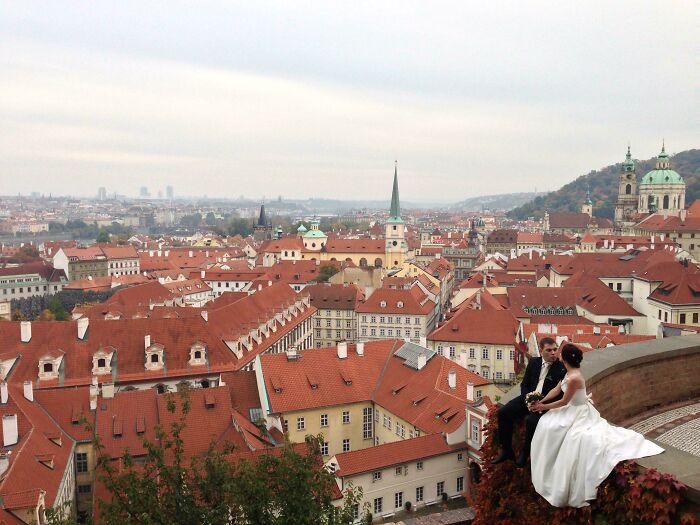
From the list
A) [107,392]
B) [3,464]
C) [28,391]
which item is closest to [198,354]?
[107,392]

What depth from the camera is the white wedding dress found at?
5.65 meters

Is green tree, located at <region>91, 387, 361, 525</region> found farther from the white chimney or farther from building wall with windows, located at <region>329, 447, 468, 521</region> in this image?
the white chimney

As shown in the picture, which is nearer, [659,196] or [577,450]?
[577,450]

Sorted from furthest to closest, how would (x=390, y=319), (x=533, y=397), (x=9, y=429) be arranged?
(x=390, y=319) < (x=9, y=429) < (x=533, y=397)

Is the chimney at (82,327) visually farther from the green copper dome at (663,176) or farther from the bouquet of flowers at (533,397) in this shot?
the green copper dome at (663,176)

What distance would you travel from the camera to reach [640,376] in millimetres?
9422

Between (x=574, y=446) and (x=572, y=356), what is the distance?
0.85m

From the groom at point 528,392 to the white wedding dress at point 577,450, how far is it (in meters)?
0.34

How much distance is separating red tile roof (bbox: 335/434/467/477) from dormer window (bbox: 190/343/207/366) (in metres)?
14.7

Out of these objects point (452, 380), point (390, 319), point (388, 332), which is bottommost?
point (388, 332)

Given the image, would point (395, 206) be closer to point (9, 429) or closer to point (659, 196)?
point (659, 196)

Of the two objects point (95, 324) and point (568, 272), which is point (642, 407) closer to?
point (95, 324)

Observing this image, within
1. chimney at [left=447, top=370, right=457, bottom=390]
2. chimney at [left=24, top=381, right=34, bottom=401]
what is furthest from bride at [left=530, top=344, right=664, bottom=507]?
chimney at [left=24, top=381, right=34, bottom=401]

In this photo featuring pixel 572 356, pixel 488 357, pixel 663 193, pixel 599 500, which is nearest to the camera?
pixel 599 500
